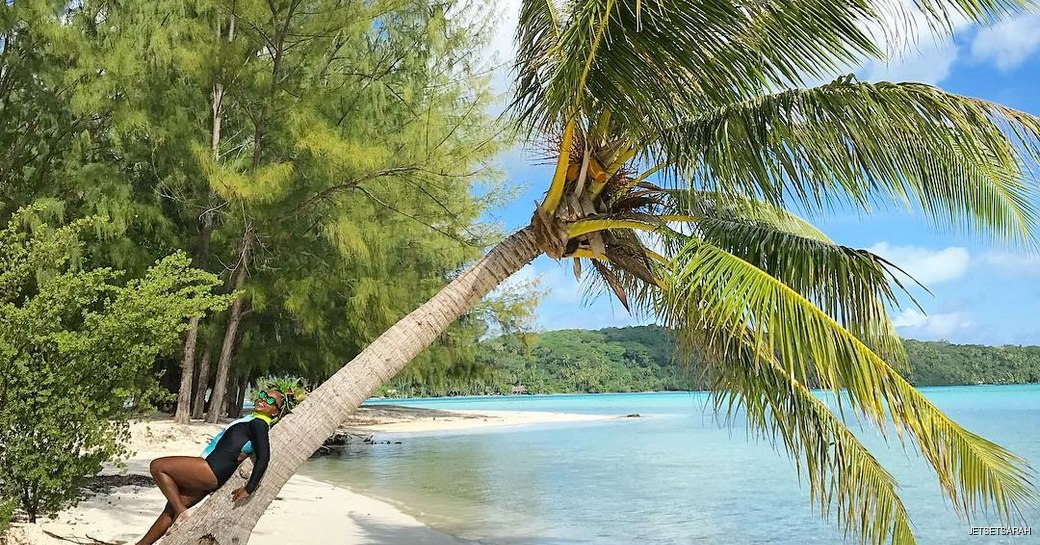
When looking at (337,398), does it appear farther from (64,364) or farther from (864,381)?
(864,381)

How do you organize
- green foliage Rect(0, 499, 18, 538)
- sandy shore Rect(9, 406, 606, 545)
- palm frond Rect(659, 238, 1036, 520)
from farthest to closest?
sandy shore Rect(9, 406, 606, 545), green foliage Rect(0, 499, 18, 538), palm frond Rect(659, 238, 1036, 520)

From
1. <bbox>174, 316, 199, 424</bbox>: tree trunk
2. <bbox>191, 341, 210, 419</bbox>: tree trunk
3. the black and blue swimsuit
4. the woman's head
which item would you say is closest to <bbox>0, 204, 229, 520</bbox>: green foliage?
the woman's head

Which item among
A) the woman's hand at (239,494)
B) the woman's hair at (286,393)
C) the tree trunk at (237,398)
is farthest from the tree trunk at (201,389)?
the woman's hand at (239,494)

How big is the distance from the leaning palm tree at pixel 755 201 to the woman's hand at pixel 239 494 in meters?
0.05

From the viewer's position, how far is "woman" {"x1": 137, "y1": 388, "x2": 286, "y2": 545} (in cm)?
480

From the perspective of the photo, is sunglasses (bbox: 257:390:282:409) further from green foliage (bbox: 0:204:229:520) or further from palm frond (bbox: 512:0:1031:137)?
palm frond (bbox: 512:0:1031:137)

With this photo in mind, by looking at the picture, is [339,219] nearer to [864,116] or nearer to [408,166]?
[408,166]

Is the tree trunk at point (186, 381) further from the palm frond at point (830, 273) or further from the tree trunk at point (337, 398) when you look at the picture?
the palm frond at point (830, 273)

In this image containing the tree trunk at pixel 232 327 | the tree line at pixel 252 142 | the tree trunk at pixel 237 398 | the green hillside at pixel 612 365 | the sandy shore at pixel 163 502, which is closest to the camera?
the sandy shore at pixel 163 502

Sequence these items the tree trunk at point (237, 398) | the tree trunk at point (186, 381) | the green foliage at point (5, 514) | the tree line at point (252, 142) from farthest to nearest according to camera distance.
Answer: the tree trunk at point (237, 398) < the tree trunk at point (186, 381) < the tree line at point (252, 142) < the green foliage at point (5, 514)

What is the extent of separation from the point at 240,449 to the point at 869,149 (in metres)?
4.50

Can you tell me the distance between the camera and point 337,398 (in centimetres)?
531

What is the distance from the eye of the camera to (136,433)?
1302cm

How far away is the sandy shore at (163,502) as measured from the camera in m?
6.57
